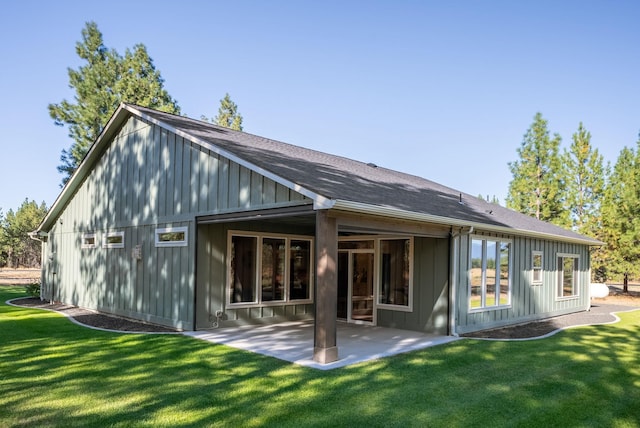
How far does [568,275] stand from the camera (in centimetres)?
1534

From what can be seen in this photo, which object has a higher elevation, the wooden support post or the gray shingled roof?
the gray shingled roof

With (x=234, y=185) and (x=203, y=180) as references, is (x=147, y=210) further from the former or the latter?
(x=234, y=185)

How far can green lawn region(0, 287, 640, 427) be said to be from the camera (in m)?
4.64

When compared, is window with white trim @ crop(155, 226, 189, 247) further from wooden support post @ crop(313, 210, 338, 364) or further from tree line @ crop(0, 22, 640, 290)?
tree line @ crop(0, 22, 640, 290)

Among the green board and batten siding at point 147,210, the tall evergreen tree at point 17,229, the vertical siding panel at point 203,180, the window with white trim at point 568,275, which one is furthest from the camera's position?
the tall evergreen tree at point 17,229

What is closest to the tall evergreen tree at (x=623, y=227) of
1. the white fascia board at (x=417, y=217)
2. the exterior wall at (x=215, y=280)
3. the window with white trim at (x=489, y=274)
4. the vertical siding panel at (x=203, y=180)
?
the white fascia board at (x=417, y=217)

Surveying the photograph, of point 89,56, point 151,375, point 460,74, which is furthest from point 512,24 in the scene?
point 89,56

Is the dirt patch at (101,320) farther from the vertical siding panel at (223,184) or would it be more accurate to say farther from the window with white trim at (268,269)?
the vertical siding panel at (223,184)

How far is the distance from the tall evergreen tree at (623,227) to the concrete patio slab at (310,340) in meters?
16.5

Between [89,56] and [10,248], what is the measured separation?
30.3 meters

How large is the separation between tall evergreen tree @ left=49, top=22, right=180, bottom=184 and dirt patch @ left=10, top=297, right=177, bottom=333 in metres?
14.7

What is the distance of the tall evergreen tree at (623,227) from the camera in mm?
21344

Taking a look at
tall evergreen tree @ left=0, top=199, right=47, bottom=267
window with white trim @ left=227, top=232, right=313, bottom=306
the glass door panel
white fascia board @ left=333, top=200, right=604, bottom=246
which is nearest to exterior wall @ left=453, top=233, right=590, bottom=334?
white fascia board @ left=333, top=200, right=604, bottom=246

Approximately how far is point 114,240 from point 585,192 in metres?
23.1
